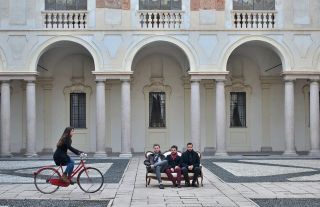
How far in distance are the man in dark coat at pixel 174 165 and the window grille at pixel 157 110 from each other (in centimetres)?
1612

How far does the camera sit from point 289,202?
511 inches

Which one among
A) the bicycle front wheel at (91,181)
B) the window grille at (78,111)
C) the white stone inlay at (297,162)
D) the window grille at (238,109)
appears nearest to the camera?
the bicycle front wheel at (91,181)

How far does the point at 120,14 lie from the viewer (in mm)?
28266

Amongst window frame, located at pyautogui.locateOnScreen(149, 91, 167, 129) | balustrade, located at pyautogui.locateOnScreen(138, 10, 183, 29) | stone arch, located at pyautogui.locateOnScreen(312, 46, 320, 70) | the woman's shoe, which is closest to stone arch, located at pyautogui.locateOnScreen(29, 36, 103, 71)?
balustrade, located at pyautogui.locateOnScreen(138, 10, 183, 29)

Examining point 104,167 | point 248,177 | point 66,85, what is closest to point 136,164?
point 104,167

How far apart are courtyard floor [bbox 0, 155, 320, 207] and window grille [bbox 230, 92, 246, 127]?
30.3ft

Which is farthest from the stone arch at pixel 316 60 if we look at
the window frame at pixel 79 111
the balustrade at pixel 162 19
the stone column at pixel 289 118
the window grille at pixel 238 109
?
the window frame at pixel 79 111

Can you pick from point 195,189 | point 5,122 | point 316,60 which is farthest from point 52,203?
point 316,60

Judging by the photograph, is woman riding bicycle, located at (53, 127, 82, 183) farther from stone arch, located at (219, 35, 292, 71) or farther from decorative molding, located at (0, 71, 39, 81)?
stone arch, located at (219, 35, 292, 71)

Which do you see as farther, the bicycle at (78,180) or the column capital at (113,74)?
the column capital at (113,74)

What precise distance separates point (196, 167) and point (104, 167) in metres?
7.26

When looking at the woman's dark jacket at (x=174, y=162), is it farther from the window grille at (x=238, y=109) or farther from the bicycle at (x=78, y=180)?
the window grille at (x=238, y=109)

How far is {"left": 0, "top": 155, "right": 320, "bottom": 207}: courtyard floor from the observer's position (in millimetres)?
12984

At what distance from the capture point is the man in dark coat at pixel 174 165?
16044mm
